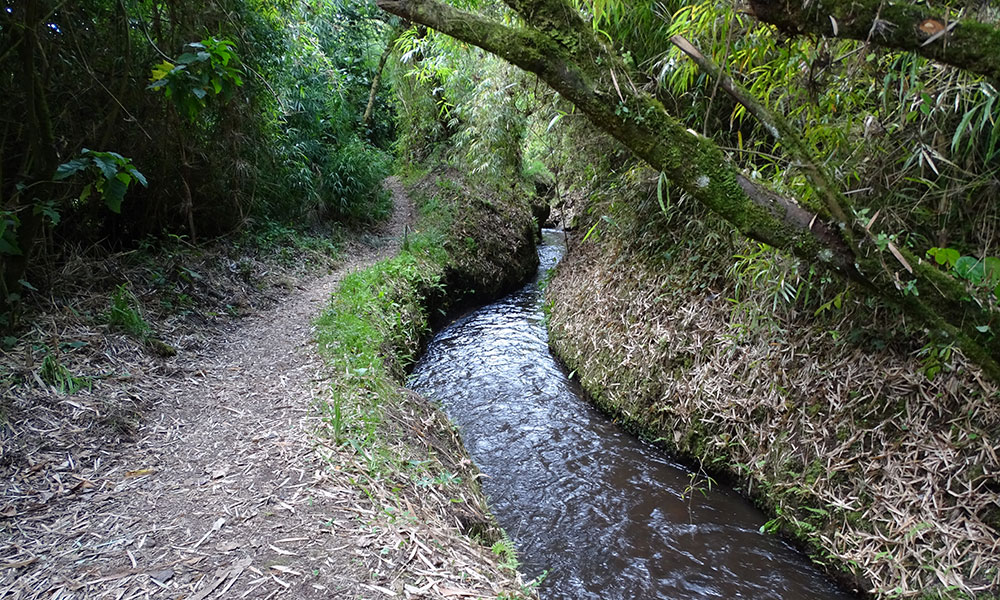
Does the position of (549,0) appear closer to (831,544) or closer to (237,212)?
(831,544)

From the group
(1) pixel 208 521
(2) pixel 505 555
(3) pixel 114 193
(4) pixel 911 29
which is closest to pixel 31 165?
(3) pixel 114 193

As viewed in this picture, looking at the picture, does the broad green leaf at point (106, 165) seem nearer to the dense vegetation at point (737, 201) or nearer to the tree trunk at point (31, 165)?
the dense vegetation at point (737, 201)

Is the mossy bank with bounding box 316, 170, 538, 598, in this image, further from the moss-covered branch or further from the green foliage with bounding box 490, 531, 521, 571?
the moss-covered branch

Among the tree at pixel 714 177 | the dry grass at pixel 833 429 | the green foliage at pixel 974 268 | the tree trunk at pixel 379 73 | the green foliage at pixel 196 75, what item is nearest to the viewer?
the green foliage at pixel 974 268

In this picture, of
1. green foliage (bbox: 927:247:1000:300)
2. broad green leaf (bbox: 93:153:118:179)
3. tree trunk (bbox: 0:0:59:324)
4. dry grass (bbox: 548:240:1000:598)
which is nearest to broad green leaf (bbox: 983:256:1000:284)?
green foliage (bbox: 927:247:1000:300)

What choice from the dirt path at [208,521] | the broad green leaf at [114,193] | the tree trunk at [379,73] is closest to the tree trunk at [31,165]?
the broad green leaf at [114,193]

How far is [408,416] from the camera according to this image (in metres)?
3.31

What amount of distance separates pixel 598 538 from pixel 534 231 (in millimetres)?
8348

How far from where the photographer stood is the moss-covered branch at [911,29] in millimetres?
1710

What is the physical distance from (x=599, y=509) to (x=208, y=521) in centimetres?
229

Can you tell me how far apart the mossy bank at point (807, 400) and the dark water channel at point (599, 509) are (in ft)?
0.63

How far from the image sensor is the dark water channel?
2578 mm

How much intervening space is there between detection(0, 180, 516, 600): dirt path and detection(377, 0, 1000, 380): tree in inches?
86.7

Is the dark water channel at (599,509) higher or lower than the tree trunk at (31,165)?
lower
